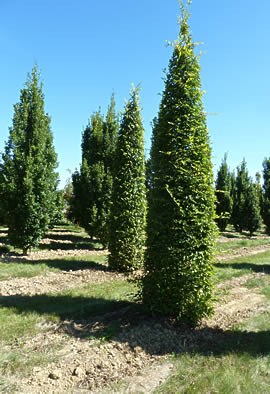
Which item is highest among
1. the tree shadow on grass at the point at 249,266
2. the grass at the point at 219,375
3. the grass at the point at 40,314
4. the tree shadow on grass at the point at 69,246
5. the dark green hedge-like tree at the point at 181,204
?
the dark green hedge-like tree at the point at 181,204

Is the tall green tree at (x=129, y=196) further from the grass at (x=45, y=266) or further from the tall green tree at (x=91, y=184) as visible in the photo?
the tall green tree at (x=91, y=184)

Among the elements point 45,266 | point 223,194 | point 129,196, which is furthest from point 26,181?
point 223,194

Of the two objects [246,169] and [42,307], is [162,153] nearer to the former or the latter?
[42,307]

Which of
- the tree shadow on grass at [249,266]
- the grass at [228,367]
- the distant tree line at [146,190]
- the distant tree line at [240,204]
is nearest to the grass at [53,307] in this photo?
the distant tree line at [146,190]

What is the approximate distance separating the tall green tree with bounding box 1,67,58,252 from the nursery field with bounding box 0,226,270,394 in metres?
4.33

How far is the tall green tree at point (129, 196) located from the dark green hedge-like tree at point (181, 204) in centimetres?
439

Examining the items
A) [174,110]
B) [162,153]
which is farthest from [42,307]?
[174,110]

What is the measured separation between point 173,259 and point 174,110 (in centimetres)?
308

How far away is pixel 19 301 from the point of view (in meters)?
7.42

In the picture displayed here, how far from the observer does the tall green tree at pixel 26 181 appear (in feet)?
43.3

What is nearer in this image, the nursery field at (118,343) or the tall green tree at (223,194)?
the nursery field at (118,343)

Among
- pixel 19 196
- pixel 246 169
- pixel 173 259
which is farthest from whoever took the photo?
pixel 246 169

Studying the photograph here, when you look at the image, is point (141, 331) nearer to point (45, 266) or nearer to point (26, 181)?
point (45, 266)

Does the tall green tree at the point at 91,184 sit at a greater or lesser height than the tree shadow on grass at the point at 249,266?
greater
